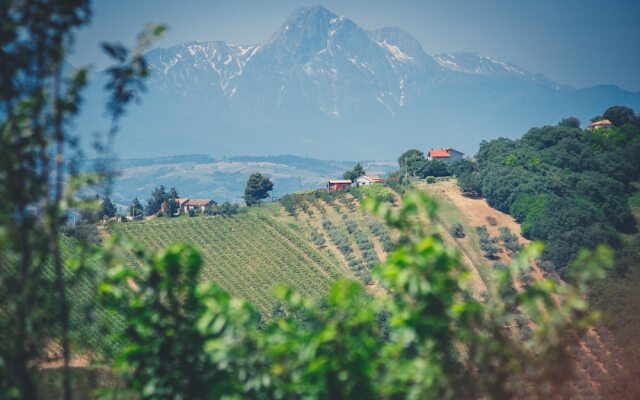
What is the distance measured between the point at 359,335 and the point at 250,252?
233 ft

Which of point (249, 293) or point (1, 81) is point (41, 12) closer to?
point (1, 81)

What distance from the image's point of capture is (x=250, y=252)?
78812mm

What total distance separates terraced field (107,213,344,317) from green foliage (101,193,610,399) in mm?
55983

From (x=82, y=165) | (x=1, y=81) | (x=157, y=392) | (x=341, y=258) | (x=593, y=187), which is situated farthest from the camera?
(x=593, y=187)

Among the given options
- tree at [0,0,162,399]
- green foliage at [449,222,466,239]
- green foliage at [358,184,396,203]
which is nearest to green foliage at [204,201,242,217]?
green foliage at [358,184,396,203]

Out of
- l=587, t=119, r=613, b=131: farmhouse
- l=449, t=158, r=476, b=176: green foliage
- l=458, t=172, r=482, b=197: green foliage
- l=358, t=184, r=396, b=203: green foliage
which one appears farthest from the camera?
l=587, t=119, r=613, b=131: farmhouse

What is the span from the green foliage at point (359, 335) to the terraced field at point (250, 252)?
56.0 meters

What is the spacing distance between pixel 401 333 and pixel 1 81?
20.6ft

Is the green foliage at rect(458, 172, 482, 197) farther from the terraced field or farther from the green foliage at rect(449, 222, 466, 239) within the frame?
the terraced field

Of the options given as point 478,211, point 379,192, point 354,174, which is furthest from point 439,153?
point 478,211

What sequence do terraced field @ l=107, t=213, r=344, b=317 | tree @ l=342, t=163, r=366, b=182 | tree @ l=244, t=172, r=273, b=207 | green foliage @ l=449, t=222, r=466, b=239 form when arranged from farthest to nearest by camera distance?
tree @ l=342, t=163, r=366, b=182, tree @ l=244, t=172, r=273, b=207, green foliage @ l=449, t=222, r=466, b=239, terraced field @ l=107, t=213, r=344, b=317

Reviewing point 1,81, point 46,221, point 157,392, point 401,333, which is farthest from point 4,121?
point 401,333

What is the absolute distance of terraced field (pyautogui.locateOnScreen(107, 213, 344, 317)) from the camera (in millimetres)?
70706

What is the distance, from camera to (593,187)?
88.6m
